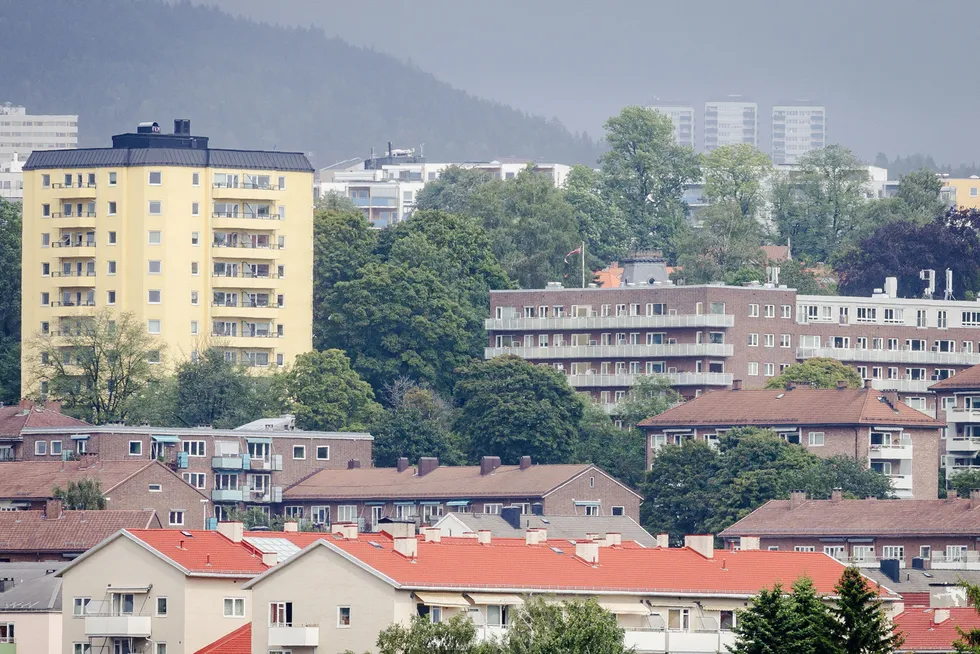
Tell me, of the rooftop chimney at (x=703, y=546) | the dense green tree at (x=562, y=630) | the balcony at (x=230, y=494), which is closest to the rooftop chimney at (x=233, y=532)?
the rooftop chimney at (x=703, y=546)

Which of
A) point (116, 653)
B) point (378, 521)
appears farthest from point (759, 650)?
point (378, 521)

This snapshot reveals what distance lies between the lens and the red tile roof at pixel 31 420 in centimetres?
14275

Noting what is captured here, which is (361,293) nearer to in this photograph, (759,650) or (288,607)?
(288,607)

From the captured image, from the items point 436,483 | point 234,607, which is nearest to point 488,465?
point 436,483

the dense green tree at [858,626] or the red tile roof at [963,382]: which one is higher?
the red tile roof at [963,382]

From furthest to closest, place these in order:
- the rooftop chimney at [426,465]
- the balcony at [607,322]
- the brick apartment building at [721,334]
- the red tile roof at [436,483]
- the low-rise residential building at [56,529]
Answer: the brick apartment building at [721,334], the balcony at [607,322], the rooftop chimney at [426,465], the red tile roof at [436,483], the low-rise residential building at [56,529]

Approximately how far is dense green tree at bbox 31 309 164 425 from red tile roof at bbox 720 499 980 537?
125ft

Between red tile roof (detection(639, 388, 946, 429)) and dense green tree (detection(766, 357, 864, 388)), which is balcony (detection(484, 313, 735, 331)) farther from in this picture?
red tile roof (detection(639, 388, 946, 429))

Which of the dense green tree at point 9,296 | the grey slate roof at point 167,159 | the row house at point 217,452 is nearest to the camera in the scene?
the row house at point 217,452

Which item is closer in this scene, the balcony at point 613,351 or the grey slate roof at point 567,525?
the grey slate roof at point 567,525

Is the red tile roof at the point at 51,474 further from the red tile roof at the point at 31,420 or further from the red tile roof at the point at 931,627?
the red tile roof at the point at 931,627

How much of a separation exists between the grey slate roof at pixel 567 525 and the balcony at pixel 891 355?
34346 mm

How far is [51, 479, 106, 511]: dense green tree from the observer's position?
12144 cm

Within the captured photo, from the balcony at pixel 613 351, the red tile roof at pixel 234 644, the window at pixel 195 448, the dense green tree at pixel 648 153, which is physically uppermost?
the dense green tree at pixel 648 153
